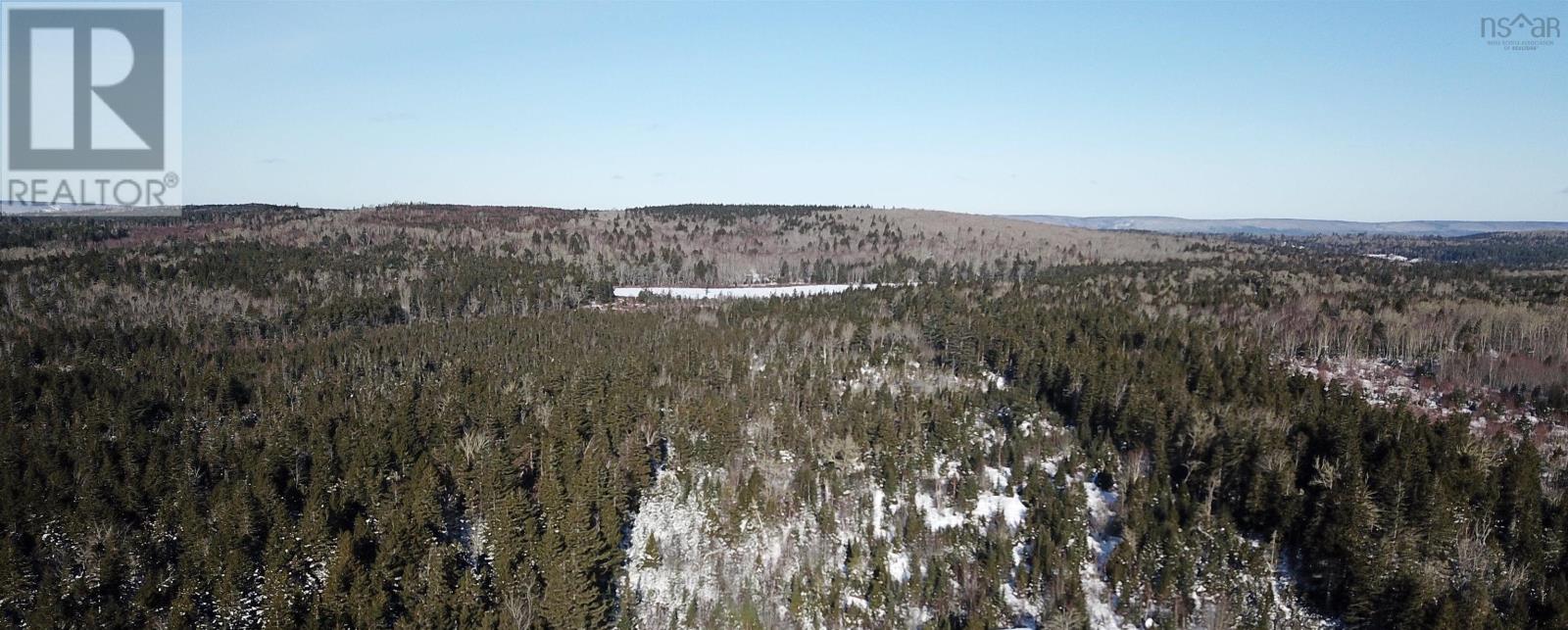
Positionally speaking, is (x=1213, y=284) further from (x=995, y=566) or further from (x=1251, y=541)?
(x=995, y=566)

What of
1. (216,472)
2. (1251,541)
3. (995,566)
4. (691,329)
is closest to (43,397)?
(216,472)

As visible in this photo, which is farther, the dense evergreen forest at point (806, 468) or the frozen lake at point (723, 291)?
the frozen lake at point (723, 291)

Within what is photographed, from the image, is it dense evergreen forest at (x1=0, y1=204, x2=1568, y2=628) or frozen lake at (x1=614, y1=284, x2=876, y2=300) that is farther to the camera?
frozen lake at (x1=614, y1=284, x2=876, y2=300)

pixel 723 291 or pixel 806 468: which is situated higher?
pixel 723 291

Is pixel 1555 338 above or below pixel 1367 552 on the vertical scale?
above

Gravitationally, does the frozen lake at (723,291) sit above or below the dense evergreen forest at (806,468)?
above

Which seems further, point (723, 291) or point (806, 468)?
point (723, 291)

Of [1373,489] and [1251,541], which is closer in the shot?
[1373,489]

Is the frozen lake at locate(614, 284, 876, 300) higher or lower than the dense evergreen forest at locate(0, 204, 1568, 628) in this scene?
higher
